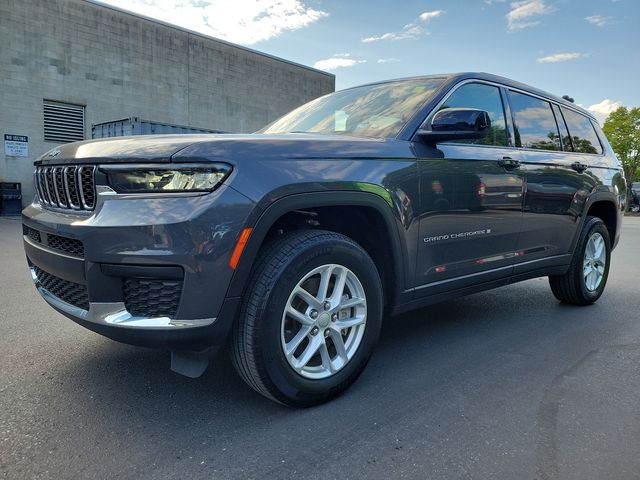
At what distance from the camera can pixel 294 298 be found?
8.39 ft

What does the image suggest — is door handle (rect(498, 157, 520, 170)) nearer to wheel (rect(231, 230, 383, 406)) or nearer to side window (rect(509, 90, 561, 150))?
side window (rect(509, 90, 561, 150))

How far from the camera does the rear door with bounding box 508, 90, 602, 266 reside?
12.9ft

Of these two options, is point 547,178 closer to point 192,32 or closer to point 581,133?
point 581,133

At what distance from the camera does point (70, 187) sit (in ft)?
8.14

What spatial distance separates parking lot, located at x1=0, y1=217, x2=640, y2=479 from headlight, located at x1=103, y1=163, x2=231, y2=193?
1086mm

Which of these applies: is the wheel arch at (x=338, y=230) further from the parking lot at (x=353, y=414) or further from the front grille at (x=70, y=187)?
the front grille at (x=70, y=187)

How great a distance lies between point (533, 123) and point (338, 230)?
224cm

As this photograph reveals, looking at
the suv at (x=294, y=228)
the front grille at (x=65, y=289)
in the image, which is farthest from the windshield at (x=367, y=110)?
the front grille at (x=65, y=289)

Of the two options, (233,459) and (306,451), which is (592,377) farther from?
(233,459)

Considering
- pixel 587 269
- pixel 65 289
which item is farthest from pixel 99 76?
pixel 65 289

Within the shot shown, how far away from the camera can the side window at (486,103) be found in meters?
3.50

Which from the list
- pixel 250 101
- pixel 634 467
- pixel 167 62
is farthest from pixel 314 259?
pixel 250 101

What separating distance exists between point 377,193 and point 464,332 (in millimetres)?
1755

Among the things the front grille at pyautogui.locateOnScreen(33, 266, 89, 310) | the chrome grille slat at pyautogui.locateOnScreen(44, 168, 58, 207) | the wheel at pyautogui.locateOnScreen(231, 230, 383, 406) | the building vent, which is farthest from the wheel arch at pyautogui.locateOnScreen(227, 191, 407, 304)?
the building vent
